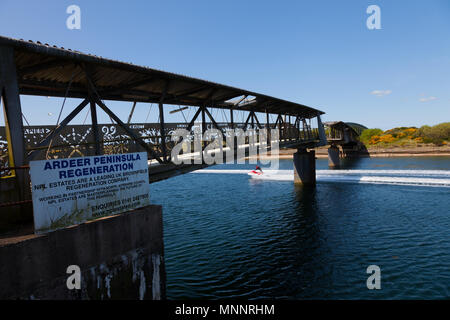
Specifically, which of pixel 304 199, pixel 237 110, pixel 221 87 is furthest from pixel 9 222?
pixel 304 199

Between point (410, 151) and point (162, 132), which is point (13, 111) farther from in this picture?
point (410, 151)

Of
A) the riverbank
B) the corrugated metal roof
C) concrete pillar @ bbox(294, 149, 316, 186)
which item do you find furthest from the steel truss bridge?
the riverbank

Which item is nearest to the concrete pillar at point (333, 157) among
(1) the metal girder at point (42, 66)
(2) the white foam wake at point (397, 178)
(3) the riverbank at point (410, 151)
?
(3) the riverbank at point (410, 151)

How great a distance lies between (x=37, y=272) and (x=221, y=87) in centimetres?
1582

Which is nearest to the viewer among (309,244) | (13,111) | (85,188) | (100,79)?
(85,188)

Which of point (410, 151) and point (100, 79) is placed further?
point (410, 151)

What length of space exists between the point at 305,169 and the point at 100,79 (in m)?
39.8

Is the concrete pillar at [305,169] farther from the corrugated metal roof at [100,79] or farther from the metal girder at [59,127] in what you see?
the metal girder at [59,127]

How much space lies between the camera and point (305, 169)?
47.6 meters

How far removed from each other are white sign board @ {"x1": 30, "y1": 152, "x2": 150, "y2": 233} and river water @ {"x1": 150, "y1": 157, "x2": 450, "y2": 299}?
6.87 meters

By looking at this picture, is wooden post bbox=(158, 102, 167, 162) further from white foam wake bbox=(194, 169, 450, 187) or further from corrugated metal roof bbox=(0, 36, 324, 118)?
white foam wake bbox=(194, 169, 450, 187)

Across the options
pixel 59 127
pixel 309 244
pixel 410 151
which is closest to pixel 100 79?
pixel 59 127

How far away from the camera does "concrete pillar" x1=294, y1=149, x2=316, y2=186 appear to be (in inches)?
1866
